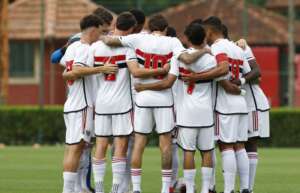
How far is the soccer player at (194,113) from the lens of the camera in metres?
15.5

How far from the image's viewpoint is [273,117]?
108ft

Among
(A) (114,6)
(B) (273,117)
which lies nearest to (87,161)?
(B) (273,117)

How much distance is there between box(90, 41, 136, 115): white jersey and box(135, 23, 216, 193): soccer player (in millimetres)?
511

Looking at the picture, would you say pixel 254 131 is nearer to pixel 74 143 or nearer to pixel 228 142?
pixel 228 142

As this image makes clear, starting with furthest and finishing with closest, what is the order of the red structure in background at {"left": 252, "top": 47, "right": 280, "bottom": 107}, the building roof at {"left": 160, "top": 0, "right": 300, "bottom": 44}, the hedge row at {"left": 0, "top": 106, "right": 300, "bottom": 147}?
1. the building roof at {"left": 160, "top": 0, "right": 300, "bottom": 44}
2. the red structure in background at {"left": 252, "top": 47, "right": 280, "bottom": 107}
3. the hedge row at {"left": 0, "top": 106, "right": 300, "bottom": 147}

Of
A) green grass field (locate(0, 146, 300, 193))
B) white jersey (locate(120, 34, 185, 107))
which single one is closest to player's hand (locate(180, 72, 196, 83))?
white jersey (locate(120, 34, 185, 107))

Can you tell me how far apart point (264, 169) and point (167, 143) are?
23.6 feet

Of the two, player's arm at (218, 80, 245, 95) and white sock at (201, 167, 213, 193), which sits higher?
player's arm at (218, 80, 245, 95)

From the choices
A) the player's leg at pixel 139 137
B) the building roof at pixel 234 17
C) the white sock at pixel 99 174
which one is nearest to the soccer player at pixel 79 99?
the white sock at pixel 99 174

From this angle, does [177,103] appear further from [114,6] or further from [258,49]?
[258,49]

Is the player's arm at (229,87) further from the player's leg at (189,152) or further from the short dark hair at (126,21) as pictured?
the short dark hair at (126,21)

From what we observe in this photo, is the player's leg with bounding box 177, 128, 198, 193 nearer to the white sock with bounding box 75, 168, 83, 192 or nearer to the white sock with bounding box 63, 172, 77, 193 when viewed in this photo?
the white sock with bounding box 63, 172, 77, 193

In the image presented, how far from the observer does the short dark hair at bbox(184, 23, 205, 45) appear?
15.4 metres

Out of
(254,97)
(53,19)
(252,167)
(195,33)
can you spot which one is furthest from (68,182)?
(53,19)
